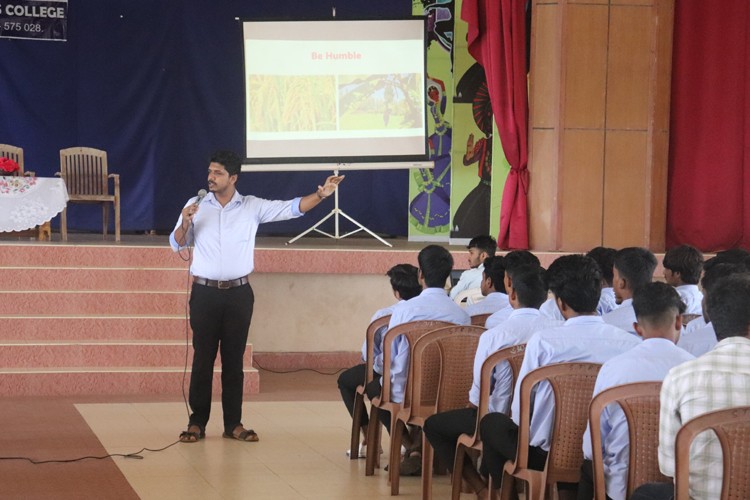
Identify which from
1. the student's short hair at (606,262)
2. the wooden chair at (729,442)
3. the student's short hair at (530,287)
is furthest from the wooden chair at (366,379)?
the wooden chair at (729,442)

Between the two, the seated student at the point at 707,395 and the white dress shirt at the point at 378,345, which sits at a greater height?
the seated student at the point at 707,395

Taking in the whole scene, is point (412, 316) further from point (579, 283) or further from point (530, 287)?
point (579, 283)

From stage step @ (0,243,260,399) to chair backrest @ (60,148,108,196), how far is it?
2.01 m

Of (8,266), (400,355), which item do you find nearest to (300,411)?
(400,355)

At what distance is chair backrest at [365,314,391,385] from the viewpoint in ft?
16.7

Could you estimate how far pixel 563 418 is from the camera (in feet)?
11.2

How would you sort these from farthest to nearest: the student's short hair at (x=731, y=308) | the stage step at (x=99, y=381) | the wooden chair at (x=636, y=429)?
the stage step at (x=99, y=381), the wooden chair at (x=636, y=429), the student's short hair at (x=731, y=308)

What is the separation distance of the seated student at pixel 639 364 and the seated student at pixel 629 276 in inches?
49.0

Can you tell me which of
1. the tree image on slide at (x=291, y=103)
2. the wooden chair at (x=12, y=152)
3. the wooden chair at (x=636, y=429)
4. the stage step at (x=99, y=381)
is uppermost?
the tree image on slide at (x=291, y=103)

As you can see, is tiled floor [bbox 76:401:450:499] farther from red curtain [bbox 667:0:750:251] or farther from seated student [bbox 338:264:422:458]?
red curtain [bbox 667:0:750:251]

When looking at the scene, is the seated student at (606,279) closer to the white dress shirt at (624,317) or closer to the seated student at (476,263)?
the white dress shirt at (624,317)

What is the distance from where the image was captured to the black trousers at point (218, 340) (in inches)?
227

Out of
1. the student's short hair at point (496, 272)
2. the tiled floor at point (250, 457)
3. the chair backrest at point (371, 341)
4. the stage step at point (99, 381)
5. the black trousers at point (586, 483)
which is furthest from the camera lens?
the stage step at point (99, 381)

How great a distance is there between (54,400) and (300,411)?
5.27 ft
